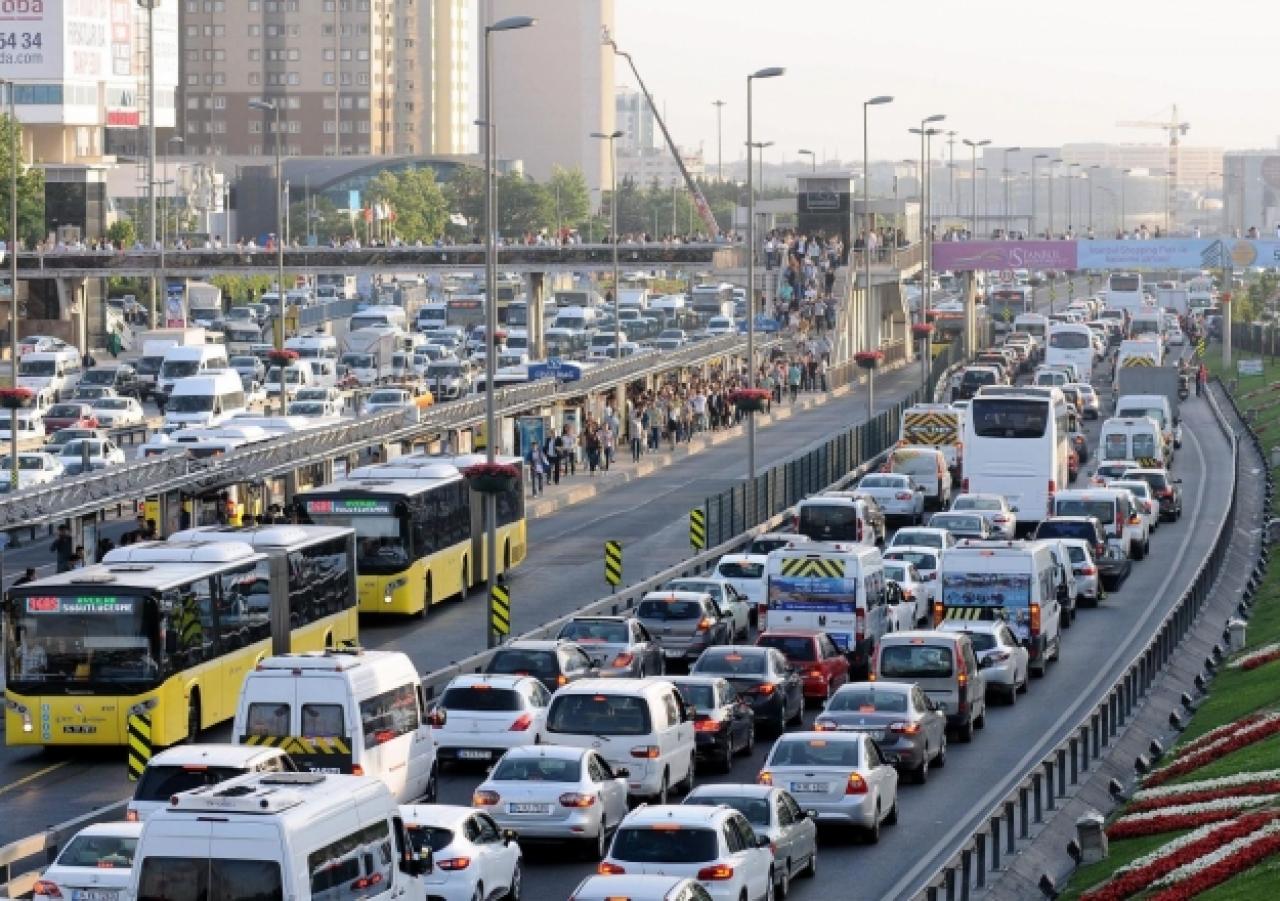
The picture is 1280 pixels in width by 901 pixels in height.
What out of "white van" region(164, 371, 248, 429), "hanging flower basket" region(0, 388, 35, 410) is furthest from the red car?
"white van" region(164, 371, 248, 429)

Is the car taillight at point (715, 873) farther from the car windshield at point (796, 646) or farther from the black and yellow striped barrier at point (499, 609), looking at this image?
the black and yellow striped barrier at point (499, 609)

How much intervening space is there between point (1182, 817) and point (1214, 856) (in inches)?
127

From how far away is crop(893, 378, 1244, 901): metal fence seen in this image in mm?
25547

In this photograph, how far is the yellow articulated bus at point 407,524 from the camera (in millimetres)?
47656

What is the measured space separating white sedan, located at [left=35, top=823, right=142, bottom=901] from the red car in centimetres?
1588

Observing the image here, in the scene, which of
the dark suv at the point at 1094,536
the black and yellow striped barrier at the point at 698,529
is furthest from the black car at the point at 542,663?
the black and yellow striped barrier at the point at 698,529

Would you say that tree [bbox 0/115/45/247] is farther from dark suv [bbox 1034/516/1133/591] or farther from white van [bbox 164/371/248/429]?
dark suv [bbox 1034/516/1133/591]

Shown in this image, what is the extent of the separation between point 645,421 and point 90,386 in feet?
63.7

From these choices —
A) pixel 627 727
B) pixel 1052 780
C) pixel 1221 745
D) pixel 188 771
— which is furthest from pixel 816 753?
pixel 188 771

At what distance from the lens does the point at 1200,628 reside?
4756cm

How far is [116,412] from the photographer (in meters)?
82.6

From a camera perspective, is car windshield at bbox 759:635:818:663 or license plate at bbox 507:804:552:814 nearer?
license plate at bbox 507:804:552:814

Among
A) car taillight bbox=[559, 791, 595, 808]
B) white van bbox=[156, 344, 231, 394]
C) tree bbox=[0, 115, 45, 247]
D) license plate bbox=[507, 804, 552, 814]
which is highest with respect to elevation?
tree bbox=[0, 115, 45, 247]

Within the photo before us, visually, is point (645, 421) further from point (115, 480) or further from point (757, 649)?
point (757, 649)
